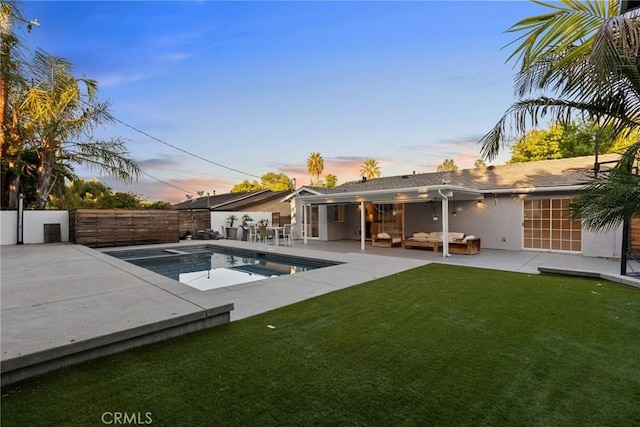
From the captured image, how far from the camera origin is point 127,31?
12.0 m

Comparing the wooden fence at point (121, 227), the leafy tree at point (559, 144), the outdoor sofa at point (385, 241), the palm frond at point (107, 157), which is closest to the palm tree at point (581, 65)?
the outdoor sofa at point (385, 241)

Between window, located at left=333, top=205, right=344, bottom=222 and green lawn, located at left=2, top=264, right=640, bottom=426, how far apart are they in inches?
527

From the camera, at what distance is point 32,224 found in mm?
14914

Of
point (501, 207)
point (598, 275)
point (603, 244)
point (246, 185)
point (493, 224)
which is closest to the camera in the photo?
point (598, 275)

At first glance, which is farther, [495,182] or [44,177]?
[44,177]

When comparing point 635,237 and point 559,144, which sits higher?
point 559,144

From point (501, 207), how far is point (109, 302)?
13.6m

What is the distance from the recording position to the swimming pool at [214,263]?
30.5 ft

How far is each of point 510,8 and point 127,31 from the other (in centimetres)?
1283

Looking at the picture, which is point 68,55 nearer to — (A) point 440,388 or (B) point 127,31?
(B) point 127,31

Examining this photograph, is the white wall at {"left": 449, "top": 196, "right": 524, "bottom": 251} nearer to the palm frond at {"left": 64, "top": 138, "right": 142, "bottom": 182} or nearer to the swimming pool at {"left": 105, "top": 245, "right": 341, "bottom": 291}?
the swimming pool at {"left": 105, "top": 245, "right": 341, "bottom": 291}

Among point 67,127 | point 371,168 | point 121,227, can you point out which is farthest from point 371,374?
point 371,168

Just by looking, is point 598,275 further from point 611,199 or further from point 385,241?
point 385,241

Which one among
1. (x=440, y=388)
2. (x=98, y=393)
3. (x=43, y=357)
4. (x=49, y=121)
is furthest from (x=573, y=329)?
(x=49, y=121)
